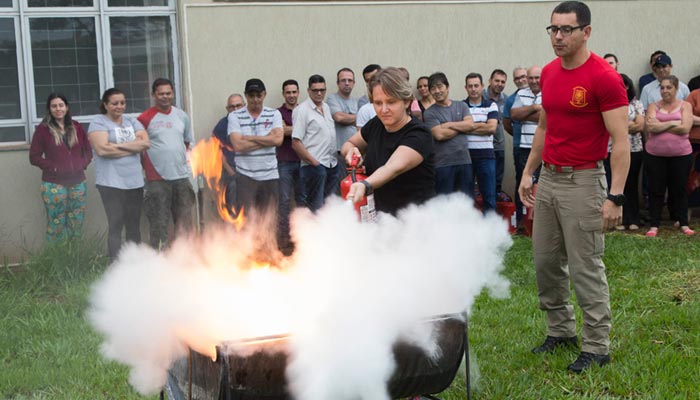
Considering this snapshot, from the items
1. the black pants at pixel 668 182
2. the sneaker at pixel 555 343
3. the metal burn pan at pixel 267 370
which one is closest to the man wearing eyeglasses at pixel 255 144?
the sneaker at pixel 555 343

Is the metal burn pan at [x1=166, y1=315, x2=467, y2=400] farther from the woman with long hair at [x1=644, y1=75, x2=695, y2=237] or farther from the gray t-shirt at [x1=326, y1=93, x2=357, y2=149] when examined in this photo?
the woman with long hair at [x1=644, y1=75, x2=695, y2=237]

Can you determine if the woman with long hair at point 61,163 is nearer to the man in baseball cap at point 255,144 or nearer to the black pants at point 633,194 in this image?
the man in baseball cap at point 255,144

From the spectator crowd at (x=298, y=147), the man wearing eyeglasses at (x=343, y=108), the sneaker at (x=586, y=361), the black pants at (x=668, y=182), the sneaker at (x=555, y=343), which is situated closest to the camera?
the sneaker at (x=586, y=361)

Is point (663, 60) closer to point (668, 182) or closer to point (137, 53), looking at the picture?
point (668, 182)

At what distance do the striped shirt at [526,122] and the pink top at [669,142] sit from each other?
162 cm

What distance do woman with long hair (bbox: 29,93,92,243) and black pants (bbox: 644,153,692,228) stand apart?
7168 millimetres

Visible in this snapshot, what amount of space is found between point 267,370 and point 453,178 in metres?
6.63

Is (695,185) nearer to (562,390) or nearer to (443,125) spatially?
(443,125)

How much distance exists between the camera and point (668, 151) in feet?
35.2

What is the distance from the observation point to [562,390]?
5.11 metres

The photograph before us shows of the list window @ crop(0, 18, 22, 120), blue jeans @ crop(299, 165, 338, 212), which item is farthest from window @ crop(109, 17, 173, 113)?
blue jeans @ crop(299, 165, 338, 212)

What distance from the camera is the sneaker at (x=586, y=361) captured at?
5.35 metres

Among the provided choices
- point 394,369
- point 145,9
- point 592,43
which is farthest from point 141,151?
point 592,43

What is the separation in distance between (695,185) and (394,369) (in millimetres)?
9177
